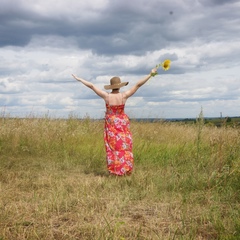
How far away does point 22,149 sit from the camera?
9.36 metres

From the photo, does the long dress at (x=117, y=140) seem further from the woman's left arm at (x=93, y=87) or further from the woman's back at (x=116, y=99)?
the woman's left arm at (x=93, y=87)

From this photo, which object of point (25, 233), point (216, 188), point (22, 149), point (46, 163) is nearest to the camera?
point (25, 233)

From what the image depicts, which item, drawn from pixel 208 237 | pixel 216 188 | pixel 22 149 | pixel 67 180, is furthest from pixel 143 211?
pixel 22 149

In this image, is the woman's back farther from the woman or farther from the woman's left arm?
→ the woman's left arm

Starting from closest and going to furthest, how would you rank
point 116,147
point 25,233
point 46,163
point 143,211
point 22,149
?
point 25,233, point 143,211, point 116,147, point 46,163, point 22,149

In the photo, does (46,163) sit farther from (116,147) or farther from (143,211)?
(143,211)

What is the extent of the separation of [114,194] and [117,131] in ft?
6.43

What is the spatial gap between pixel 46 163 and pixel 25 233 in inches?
178

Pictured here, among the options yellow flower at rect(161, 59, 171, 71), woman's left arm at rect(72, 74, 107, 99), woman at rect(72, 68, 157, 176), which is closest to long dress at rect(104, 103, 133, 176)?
woman at rect(72, 68, 157, 176)

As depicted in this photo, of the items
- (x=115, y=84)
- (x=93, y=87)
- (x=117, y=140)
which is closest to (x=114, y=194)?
(x=117, y=140)

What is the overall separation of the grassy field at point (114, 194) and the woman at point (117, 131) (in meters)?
0.36

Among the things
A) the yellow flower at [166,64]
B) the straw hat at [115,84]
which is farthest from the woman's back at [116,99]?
the yellow flower at [166,64]

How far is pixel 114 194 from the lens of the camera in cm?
538

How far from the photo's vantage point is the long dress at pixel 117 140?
7.10 m
